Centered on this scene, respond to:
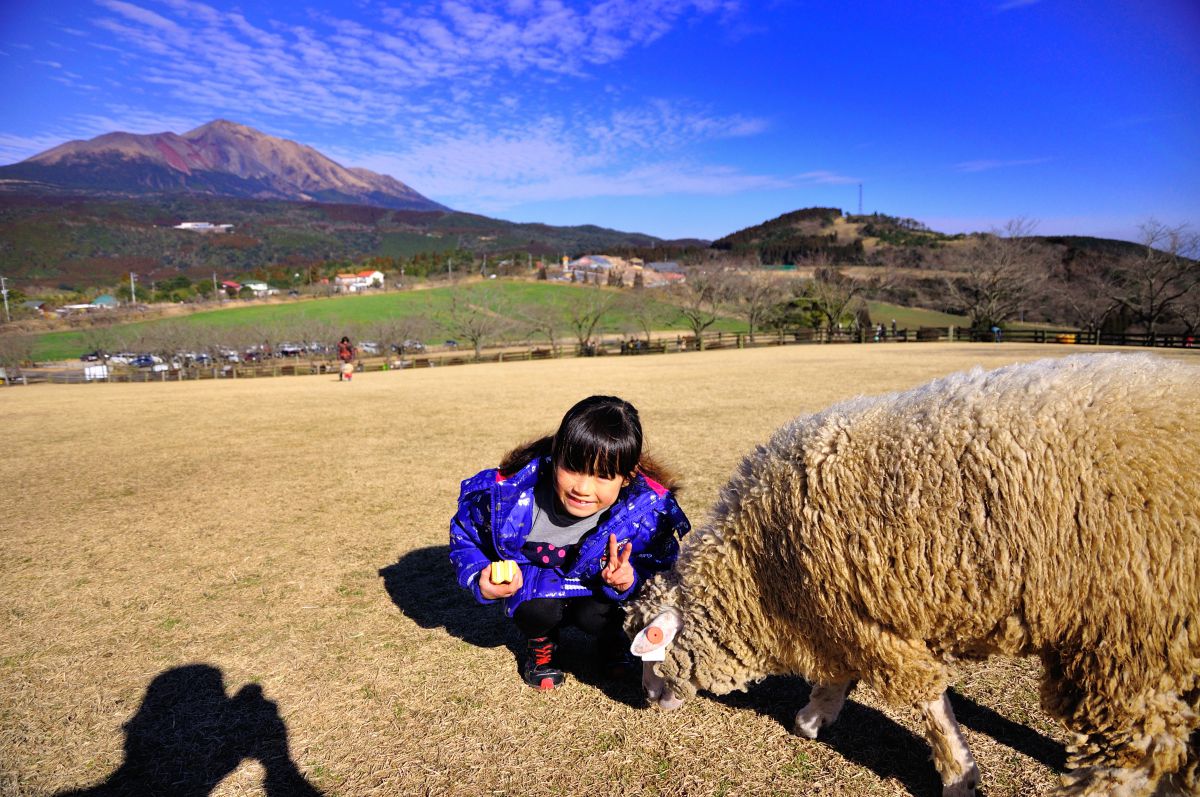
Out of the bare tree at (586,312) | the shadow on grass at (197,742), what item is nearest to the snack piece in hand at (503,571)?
the shadow on grass at (197,742)

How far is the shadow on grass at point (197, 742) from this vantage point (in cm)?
271

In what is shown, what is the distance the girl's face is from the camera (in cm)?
313

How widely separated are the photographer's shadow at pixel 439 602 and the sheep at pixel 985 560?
1.77 meters

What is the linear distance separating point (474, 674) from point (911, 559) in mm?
2690

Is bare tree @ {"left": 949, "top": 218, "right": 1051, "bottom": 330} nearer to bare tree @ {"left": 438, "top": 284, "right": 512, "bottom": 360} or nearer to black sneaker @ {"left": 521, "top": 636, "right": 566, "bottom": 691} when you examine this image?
bare tree @ {"left": 438, "top": 284, "right": 512, "bottom": 360}

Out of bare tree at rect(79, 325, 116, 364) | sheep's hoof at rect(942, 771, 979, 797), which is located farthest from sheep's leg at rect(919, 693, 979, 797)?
bare tree at rect(79, 325, 116, 364)

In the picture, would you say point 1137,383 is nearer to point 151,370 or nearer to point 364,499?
point 364,499

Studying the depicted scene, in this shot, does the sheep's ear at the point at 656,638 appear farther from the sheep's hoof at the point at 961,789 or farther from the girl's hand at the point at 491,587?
the sheep's hoof at the point at 961,789

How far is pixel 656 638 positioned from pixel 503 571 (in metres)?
0.92

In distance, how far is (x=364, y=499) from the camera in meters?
7.57

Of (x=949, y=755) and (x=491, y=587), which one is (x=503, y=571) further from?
(x=949, y=755)

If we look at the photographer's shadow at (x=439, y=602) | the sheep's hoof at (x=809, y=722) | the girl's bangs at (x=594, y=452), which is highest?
the girl's bangs at (x=594, y=452)

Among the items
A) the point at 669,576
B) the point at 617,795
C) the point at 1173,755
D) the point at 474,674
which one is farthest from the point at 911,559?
the point at 474,674

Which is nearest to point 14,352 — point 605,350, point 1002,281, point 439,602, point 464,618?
point 605,350
